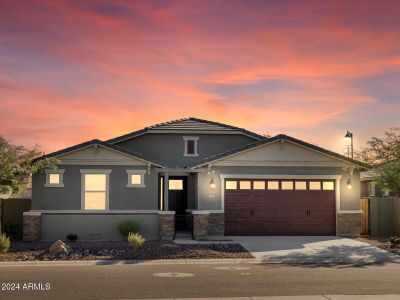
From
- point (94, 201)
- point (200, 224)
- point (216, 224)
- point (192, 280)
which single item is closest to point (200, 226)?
point (200, 224)

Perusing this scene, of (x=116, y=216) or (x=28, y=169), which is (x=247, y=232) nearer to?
(x=116, y=216)

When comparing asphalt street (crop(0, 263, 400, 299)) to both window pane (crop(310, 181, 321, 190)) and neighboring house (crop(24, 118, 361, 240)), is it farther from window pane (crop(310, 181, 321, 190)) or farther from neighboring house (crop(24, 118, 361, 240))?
window pane (crop(310, 181, 321, 190))

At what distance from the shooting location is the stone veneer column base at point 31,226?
91.6 feet

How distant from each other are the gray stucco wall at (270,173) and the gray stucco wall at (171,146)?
17.6ft

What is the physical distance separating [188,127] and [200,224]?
8366 millimetres

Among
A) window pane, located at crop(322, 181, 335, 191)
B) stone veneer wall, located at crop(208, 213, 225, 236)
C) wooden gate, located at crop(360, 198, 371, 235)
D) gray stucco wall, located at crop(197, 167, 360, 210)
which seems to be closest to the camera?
stone veneer wall, located at crop(208, 213, 225, 236)

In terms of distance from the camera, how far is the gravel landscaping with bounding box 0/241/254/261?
21.9 metres

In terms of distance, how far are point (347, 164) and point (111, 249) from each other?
1311cm

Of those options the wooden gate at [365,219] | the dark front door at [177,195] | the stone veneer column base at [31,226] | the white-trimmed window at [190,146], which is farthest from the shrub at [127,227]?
the wooden gate at [365,219]

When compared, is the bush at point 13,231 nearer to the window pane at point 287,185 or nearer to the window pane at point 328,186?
the window pane at point 287,185

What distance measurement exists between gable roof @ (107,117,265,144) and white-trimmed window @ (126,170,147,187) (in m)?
6.62

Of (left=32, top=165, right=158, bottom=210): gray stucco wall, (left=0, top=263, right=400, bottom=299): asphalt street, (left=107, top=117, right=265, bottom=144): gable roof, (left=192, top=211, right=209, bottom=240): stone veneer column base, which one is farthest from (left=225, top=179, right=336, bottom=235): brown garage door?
(left=0, top=263, right=400, bottom=299): asphalt street

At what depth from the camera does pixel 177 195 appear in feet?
114

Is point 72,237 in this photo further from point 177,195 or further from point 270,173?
point 270,173
